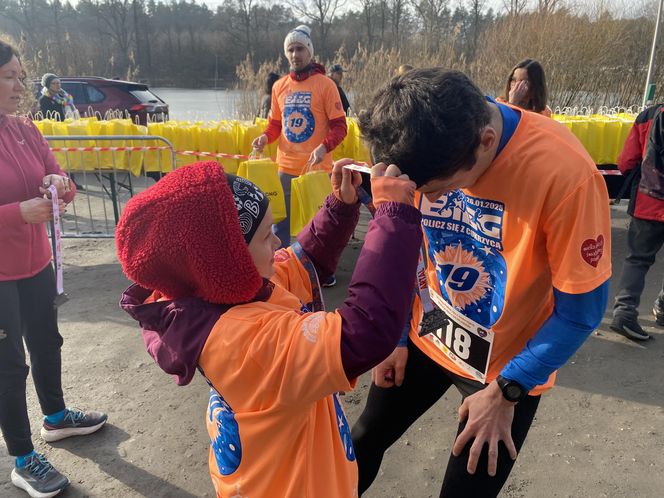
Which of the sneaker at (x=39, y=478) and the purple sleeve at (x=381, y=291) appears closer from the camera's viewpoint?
the purple sleeve at (x=381, y=291)

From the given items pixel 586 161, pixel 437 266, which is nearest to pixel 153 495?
pixel 437 266

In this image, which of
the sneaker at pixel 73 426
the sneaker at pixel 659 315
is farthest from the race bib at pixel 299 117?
the sneaker at pixel 659 315

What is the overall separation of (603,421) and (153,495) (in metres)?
2.53

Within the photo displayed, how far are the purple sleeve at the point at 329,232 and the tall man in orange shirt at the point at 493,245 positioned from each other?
0.85ft

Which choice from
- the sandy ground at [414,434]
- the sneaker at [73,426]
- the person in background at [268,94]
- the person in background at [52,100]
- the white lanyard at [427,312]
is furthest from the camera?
the person in background at [52,100]

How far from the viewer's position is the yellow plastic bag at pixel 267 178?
4.34 meters

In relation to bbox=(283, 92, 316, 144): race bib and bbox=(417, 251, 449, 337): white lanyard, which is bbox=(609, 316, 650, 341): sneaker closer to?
bbox=(417, 251, 449, 337): white lanyard

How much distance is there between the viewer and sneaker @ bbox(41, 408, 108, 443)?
2.91 metres

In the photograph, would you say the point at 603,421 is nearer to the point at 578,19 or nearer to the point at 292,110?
the point at 292,110

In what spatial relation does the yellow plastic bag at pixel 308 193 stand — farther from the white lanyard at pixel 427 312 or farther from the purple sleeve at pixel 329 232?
the purple sleeve at pixel 329 232

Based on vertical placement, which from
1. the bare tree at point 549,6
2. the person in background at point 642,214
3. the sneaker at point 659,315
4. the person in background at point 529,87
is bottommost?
the sneaker at point 659,315

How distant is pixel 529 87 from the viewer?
13.6ft

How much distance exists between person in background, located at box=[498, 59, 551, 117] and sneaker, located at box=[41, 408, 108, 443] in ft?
12.6

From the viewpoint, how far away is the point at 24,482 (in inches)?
98.5
